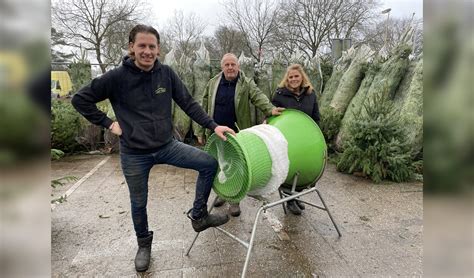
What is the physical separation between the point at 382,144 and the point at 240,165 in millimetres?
3430

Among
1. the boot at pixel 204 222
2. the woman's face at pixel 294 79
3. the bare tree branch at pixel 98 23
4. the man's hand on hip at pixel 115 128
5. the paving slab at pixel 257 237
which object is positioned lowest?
the paving slab at pixel 257 237

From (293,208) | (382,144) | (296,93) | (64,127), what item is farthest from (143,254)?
(64,127)

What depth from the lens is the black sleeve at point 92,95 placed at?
260cm

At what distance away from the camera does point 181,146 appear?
9.46ft

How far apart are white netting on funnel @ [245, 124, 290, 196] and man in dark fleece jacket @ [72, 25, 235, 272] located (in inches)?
13.6

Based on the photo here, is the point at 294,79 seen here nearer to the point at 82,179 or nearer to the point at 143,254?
the point at 143,254

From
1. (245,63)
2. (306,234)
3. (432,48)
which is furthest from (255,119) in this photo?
(432,48)

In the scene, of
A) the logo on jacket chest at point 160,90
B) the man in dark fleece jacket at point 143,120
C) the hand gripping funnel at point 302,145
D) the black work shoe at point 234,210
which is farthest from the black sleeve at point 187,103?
the black work shoe at point 234,210

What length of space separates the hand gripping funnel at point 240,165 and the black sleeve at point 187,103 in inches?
7.8

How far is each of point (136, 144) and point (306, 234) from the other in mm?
1961

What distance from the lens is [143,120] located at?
8.77 feet

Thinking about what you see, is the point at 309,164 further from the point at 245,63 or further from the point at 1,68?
the point at 245,63

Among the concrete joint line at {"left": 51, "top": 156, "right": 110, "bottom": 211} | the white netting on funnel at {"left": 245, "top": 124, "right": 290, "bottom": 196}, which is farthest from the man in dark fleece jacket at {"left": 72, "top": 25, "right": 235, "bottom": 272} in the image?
the concrete joint line at {"left": 51, "top": 156, "right": 110, "bottom": 211}

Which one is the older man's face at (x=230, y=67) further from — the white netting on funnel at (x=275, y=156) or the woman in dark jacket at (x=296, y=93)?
the white netting on funnel at (x=275, y=156)
